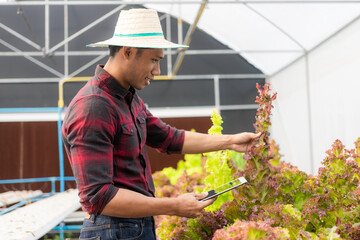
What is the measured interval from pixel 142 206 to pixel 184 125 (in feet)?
22.2

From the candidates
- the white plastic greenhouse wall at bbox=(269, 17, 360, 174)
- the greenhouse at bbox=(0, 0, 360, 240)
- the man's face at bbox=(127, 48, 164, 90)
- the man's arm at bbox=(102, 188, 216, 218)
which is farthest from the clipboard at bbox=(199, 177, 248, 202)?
the white plastic greenhouse wall at bbox=(269, 17, 360, 174)

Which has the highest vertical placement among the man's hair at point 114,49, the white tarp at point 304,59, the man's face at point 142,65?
the white tarp at point 304,59

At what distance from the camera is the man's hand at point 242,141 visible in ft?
7.44

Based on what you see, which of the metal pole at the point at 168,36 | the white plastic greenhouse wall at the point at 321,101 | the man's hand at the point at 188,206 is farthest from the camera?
the metal pole at the point at 168,36

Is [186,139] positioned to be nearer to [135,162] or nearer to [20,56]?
[135,162]

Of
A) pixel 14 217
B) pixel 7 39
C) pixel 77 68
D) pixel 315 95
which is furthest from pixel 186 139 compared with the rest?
pixel 7 39

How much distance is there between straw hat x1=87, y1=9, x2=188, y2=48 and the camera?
5.83 feet

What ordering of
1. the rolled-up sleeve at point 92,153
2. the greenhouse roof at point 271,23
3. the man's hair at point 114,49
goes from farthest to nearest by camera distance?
the greenhouse roof at point 271,23, the man's hair at point 114,49, the rolled-up sleeve at point 92,153

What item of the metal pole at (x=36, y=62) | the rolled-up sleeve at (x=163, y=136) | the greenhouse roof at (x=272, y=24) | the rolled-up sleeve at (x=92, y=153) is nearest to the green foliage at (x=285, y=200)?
the rolled-up sleeve at (x=163, y=136)

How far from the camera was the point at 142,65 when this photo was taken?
1.81 meters

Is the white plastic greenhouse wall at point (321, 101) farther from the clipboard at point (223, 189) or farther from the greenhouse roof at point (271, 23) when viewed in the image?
the clipboard at point (223, 189)

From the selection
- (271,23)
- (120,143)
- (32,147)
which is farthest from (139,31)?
(32,147)

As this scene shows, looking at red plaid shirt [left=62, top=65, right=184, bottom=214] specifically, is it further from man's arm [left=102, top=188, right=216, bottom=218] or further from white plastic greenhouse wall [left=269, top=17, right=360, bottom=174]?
white plastic greenhouse wall [left=269, top=17, right=360, bottom=174]

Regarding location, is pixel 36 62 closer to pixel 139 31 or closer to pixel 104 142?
pixel 139 31
